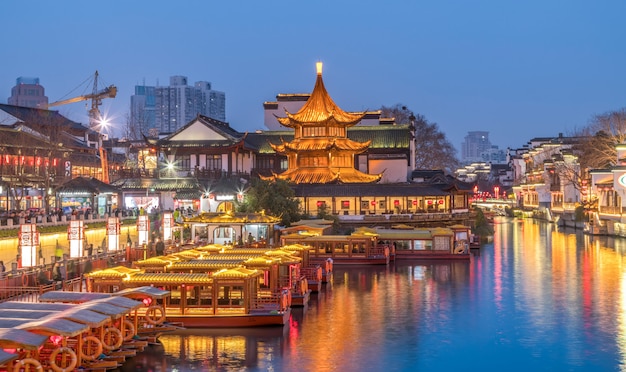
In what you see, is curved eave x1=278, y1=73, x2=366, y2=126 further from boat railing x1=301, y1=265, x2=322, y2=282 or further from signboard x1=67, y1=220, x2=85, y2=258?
signboard x1=67, y1=220, x2=85, y2=258

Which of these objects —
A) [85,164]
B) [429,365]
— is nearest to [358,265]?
[429,365]

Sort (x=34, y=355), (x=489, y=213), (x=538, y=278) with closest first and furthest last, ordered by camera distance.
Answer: (x=34, y=355), (x=538, y=278), (x=489, y=213)

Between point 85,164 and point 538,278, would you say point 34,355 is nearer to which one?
point 538,278

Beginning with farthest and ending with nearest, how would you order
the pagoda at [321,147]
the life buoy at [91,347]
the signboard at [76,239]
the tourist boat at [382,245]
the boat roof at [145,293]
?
the pagoda at [321,147]
the tourist boat at [382,245]
the signboard at [76,239]
the boat roof at [145,293]
the life buoy at [91,347]

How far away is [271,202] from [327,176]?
65.6 ft

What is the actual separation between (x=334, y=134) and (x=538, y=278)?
137ft

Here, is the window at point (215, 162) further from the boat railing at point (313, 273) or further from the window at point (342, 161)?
the boat railing at point (313, 273)

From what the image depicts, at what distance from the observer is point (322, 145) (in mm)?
81688

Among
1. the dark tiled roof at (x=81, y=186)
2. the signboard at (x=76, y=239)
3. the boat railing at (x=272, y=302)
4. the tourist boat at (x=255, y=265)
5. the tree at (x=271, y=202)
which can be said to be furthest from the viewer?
the tree at (x=271, y=202)

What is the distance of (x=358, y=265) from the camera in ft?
171

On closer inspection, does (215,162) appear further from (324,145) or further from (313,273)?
(313,273)

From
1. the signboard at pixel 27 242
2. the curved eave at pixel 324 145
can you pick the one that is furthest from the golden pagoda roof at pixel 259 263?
the curved eave at pixel 324 145

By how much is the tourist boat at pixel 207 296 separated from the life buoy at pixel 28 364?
9138 mm

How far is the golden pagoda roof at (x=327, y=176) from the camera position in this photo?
7975cm
